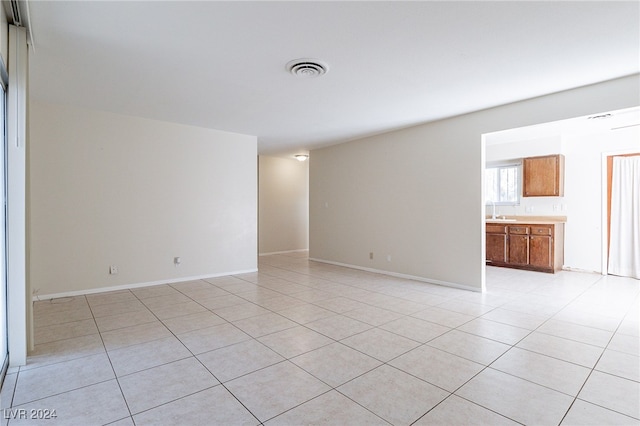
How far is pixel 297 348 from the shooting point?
258 cm

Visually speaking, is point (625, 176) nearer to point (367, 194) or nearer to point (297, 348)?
point (367, 194)

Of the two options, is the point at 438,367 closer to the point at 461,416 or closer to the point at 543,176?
the point at 461,416

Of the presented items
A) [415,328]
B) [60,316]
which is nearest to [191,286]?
[60,316]

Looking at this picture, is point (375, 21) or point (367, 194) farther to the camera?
point (367, 194)

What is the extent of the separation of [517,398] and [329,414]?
116 centimetres

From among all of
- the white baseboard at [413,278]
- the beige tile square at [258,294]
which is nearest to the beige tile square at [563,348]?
the white baseboard at [413,278]

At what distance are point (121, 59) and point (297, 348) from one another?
2986mm

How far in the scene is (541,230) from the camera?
569 centimetres

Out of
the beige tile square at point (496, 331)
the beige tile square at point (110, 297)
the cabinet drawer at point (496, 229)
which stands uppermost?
the cabinet drawer at point (496, 229)

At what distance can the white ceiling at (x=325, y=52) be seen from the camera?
2.12 metres

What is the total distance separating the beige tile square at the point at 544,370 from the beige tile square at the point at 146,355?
2.45 m

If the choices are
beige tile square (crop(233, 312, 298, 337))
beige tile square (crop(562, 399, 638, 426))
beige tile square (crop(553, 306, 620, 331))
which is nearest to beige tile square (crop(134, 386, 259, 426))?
beige tile square (crop(233, 312, 298, 337))

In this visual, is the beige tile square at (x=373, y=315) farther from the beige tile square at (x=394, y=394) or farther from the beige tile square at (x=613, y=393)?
the beige tile square at (x=613, y=393)

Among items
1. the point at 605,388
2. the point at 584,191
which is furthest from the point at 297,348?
the point at 584,191
